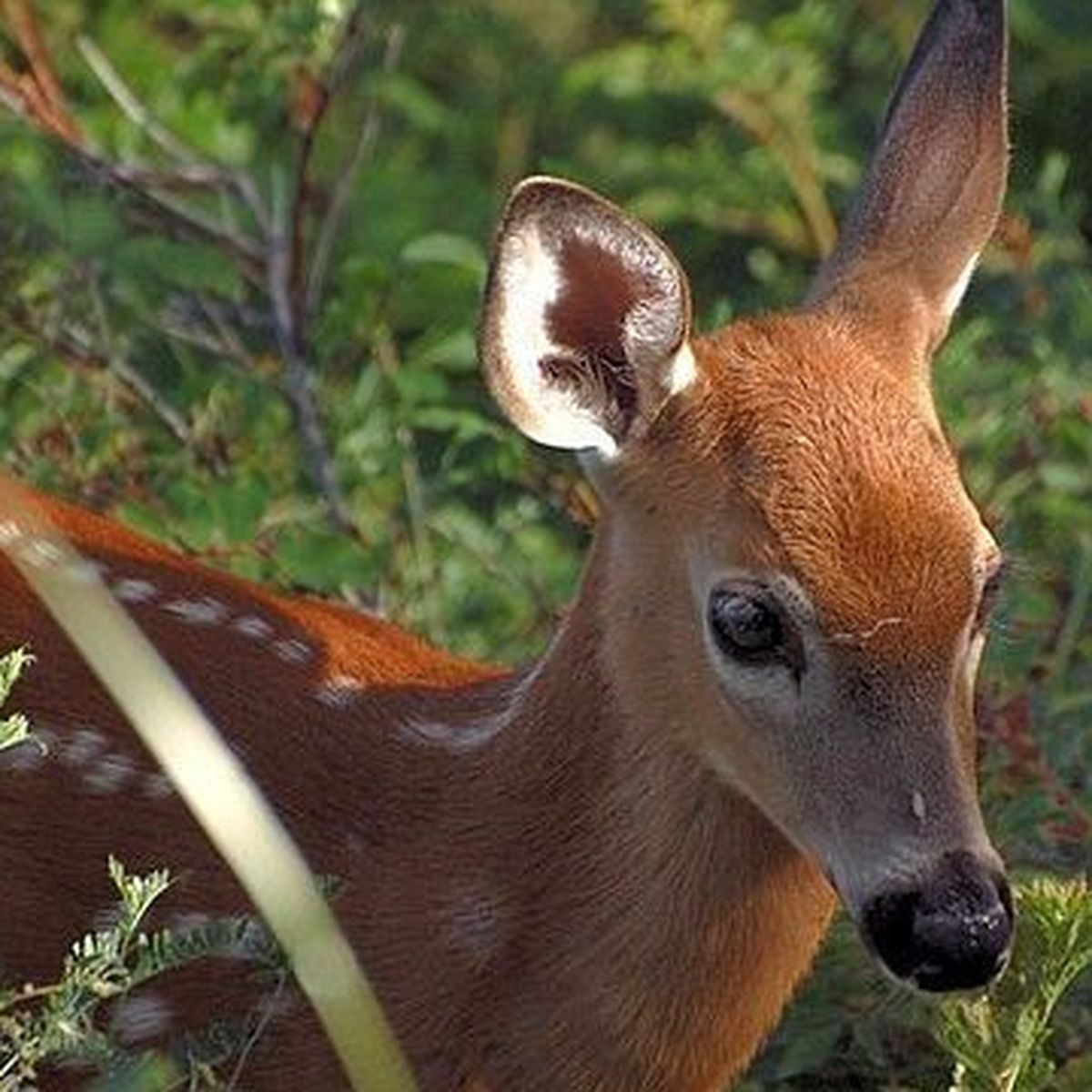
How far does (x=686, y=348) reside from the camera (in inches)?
187

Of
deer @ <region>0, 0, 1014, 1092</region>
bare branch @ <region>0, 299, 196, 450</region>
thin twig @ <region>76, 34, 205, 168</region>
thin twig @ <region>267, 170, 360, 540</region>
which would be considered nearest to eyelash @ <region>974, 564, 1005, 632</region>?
deer @ <region>0, 0, 1014, 1092</region>

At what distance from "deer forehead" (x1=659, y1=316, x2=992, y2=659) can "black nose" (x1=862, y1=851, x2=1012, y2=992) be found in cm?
24

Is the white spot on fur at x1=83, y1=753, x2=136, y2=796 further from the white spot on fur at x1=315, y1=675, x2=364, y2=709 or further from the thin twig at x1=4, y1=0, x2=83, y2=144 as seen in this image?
the thin twig at x1=4, y1=0, x2=83, y2=144

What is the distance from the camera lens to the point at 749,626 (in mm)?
4551

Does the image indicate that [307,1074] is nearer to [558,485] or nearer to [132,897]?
[132,897]

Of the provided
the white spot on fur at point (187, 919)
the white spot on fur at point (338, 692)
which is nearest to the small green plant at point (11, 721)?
the white spot on fur at point (187, 919)

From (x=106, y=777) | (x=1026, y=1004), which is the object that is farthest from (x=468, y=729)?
(x=1026, y=1004)

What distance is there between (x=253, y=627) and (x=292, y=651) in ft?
0.17

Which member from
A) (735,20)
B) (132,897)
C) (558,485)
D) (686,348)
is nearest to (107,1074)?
(132,897)

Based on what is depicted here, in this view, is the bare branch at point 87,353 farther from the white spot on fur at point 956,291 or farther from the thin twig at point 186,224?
the white spot on fur at point 956,291

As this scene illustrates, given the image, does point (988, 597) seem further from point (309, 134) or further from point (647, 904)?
point (309, 134)

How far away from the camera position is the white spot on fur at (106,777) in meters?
→ 4.93

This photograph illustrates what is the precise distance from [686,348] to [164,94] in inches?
115

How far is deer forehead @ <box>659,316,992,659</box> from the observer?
4.46m
